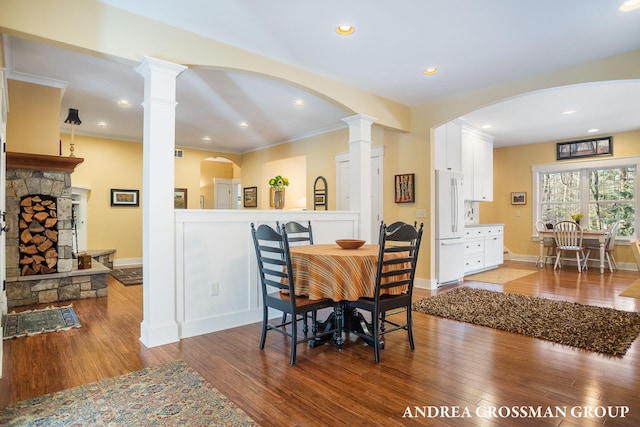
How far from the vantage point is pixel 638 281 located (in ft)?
18.2

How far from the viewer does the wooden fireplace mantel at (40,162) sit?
3.99 m

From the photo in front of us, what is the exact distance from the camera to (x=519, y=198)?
8.20 meters

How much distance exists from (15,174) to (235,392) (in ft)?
12.6

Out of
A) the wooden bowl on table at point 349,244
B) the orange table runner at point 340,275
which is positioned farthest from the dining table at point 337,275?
the wooden bowl on table at point 349,244

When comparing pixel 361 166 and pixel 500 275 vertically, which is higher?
pixel 361 166

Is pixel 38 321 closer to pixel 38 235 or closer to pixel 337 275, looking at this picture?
pixel 38 235

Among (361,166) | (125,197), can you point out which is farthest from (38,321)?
(125,197)

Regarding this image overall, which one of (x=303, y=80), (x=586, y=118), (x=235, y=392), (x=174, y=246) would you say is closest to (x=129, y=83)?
(x=303, y=80)

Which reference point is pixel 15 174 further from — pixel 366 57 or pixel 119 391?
pixel 366 57

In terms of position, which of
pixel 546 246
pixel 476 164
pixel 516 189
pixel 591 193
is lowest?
pixel 546 246

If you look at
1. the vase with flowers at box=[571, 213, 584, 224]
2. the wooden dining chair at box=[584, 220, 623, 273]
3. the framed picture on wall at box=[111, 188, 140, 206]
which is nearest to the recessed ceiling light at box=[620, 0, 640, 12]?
the wooden dining chair at box=[584, 220, 623, 273]

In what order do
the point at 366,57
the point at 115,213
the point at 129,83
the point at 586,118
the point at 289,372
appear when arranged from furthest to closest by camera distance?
the point at 115,213
the point at 586,118
the point at 129,83
the point at 366,57
the point at 289,372

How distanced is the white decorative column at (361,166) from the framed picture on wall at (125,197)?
5090 mm

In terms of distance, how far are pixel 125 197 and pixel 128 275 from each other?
199 cm
